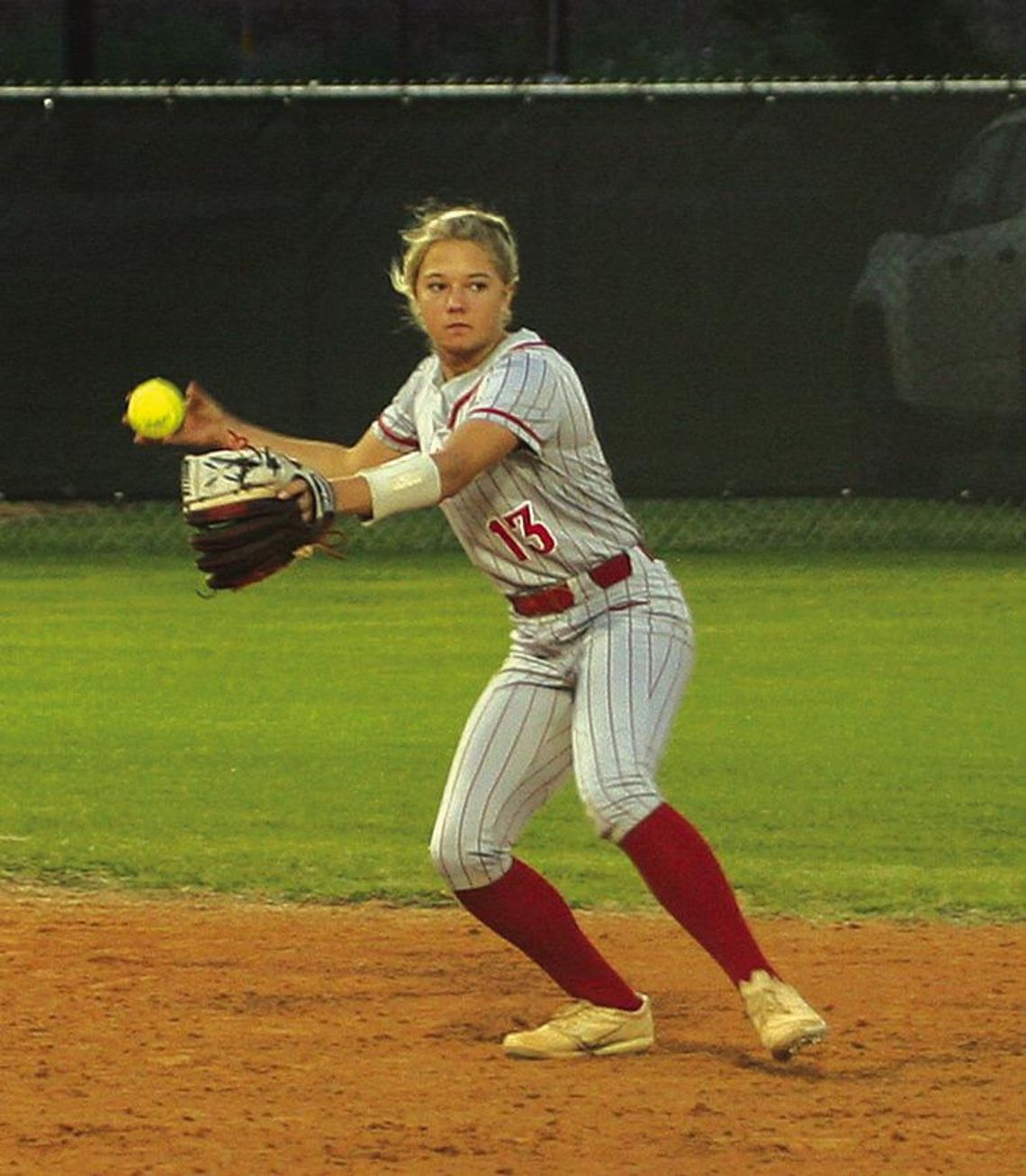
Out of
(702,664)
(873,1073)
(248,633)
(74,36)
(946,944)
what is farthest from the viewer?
(74,36)

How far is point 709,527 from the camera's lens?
14539 millimetres

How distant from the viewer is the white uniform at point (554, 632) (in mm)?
5094

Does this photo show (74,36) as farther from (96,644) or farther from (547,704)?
(547,704)

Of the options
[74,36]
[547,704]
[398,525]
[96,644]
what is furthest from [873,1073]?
[74,36]

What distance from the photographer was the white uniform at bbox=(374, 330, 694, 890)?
5.09m

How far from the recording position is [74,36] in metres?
21.5

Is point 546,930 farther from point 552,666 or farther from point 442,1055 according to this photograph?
point 552,666

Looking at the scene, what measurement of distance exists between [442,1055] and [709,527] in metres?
9.40

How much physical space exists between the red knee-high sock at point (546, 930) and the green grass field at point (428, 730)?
1.43 m

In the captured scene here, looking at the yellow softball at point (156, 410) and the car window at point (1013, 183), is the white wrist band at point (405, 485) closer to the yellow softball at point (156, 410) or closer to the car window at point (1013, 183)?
the yellow softball at point (156, 410)

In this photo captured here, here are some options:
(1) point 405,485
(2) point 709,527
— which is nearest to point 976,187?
(2) point 709,527

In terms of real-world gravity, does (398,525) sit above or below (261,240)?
below

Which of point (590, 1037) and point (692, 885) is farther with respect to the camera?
point (590, 1037)

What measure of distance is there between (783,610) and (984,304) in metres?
2.32
